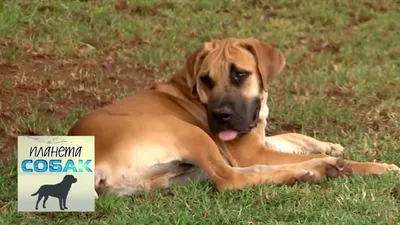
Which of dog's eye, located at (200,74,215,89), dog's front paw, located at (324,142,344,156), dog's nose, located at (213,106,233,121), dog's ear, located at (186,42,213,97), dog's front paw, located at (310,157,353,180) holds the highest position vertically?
dog's ear, located at (186,42,213,97)

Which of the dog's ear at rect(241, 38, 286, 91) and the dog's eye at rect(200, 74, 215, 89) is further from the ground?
the dog's ear at rect(241, 38, 286, 91)

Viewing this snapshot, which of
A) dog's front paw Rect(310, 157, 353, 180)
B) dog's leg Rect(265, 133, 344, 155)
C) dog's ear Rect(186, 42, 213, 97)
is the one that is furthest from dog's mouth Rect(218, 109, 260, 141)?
dog's leg Rect(265, 133, 344, 155)

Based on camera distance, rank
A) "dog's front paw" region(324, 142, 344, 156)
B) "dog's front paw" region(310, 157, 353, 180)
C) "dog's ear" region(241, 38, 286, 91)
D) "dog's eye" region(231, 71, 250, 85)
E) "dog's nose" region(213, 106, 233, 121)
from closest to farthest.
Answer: "dog's front paw" region(310, 157, 353, 180), "dog's nose" region(213, 106, 233, 121), "dog's eye" region(231, 71, 250, 85), "dog's ear" region(241, 38, 286, 91), "dog's front paw" region(324, 142, 344, 156)

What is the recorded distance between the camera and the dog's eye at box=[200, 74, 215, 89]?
212 inches

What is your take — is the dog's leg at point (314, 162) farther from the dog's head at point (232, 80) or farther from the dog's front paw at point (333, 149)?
the dog's front paw at point (333, 149)

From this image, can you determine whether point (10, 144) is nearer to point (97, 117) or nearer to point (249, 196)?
point (97, 117)

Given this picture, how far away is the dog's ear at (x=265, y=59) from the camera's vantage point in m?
5.47

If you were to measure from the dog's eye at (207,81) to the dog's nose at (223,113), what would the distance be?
0.24 m

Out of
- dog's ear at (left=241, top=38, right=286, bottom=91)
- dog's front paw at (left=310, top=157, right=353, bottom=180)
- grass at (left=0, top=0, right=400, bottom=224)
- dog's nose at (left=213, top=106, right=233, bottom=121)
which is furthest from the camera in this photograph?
dog's ear at (left=241, top=38, right=286, bottom=91)

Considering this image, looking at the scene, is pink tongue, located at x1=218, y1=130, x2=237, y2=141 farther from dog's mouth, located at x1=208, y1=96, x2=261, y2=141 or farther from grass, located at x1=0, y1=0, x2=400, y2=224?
grass, located at x1=0, y1=0, x2=400, y2=224

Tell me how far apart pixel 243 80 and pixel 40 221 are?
1750 millimetres

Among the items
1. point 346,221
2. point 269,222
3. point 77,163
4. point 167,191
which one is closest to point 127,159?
point 167,191

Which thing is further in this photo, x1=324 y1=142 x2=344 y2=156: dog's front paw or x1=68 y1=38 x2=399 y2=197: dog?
x1=324 y1=142 x2=344 y2=156: dog's front paw

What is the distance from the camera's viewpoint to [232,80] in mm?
5367
